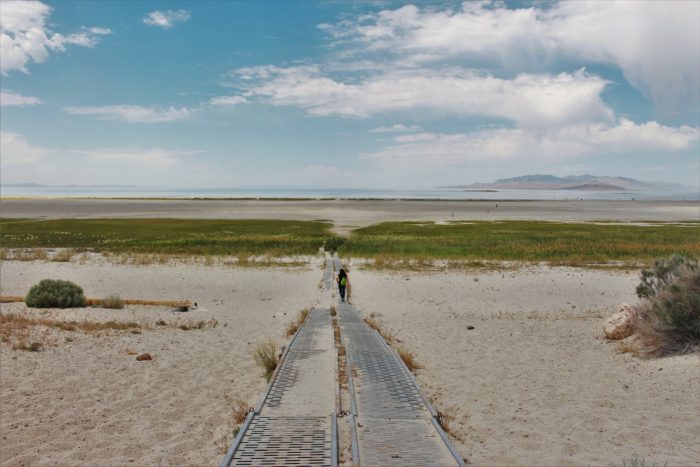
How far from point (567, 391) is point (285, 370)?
5.33m

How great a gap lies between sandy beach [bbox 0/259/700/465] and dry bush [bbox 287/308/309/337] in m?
0.36

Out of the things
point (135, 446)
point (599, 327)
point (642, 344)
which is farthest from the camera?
point (599, 327)

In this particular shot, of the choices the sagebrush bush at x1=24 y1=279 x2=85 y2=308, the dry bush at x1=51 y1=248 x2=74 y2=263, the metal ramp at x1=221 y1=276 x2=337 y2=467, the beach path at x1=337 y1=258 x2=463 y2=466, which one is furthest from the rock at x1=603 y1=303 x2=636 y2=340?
the dry bush at x1=51 y1=248 x2=74 y2=263

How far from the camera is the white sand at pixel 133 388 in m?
7.35

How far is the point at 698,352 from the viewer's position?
11.3 m

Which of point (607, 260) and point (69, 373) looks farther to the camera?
point (607, 260)

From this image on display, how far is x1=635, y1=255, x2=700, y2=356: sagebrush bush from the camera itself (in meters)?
11.7

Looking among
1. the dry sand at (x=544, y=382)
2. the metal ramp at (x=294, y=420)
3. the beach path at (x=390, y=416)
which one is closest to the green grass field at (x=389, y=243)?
the dry sand at (x=544, y=382)

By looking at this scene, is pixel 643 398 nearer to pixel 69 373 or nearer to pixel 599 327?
pixel 599 327

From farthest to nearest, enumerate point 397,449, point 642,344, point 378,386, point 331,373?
point 642,344 → point 331,373 → point 378,386 → point 397,449

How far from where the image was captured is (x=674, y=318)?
1195cm

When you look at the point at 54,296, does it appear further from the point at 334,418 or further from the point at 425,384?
the point at 334,418

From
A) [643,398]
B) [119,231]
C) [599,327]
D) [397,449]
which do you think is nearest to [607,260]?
[599,327]

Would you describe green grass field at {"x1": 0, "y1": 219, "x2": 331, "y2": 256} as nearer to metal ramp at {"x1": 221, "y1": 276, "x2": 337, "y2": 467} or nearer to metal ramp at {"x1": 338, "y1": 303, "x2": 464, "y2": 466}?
metal ramp at {"x1": 338, "y1": 303, "x2": 464, "y2": 466}
